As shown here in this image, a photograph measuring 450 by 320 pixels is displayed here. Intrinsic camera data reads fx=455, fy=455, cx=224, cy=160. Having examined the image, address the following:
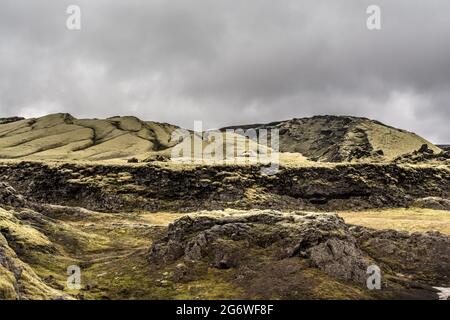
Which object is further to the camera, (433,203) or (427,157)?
(427,157)

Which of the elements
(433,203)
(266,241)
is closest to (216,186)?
(433,203)

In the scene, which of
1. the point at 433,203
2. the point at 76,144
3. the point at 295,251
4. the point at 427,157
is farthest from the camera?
the point at 76,144

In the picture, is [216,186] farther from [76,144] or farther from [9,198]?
[76,144]

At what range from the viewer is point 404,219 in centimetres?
6078

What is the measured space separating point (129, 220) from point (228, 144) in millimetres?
79627

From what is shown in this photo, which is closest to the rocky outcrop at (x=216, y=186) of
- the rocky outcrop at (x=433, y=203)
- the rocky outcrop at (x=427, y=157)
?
the rocky outcrop at (x=433, y=203)

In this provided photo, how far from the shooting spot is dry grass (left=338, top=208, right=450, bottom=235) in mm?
50031

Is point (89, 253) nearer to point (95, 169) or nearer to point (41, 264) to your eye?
point (41, 264)

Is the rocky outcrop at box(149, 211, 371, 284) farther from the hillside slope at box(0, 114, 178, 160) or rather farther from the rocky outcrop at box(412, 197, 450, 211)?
the hillside slope at box(0, 114, 178, 160)

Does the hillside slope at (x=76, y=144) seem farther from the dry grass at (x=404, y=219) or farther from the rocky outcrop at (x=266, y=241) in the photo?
the rocky outcrop at (x=266, y=241)

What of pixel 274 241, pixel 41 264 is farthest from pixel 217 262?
pixel 41 264

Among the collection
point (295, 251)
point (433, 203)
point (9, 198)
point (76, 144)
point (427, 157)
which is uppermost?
point (76, 144)

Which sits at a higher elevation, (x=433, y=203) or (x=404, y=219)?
(x=433, y=203)

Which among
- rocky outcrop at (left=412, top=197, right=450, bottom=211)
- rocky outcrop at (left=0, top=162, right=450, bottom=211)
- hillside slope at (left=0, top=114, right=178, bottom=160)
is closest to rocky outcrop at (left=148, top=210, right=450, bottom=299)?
rocky outcrop at (left=412, top=197, right=450, bottom=211)
